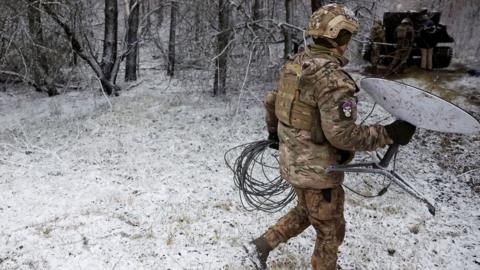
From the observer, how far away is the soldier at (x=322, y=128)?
2.83 meters

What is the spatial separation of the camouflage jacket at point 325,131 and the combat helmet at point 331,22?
11 cm

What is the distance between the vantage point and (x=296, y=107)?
10.0ft

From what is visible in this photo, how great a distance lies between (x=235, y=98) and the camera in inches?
392

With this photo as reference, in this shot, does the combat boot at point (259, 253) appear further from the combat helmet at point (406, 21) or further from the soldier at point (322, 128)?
the combat helmet at point (406, 21)

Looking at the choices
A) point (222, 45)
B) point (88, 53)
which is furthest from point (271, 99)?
point (88, 53)

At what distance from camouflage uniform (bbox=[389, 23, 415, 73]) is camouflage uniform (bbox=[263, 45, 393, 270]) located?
9182 mm

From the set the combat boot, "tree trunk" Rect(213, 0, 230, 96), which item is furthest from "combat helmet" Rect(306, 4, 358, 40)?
"tree trunk" Rect(213, 0, 230, 96)

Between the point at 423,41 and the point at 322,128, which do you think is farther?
the point at 423,41

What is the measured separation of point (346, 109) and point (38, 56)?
27.3ft

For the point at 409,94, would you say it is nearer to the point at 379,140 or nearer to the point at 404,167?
the point at 379,140

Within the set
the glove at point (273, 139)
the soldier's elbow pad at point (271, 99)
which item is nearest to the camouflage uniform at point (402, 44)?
the glove at point (273, 139)

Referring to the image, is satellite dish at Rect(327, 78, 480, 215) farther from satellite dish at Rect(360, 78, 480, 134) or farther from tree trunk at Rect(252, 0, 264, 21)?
tree trunk at Rect(252, 0, 264, 21)

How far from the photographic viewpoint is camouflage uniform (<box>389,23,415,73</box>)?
11.7 meters

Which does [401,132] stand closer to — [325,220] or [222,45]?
[325,220]
